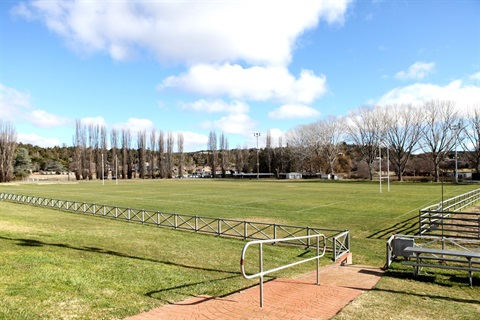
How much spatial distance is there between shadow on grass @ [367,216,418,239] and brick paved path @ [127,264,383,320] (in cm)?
1028

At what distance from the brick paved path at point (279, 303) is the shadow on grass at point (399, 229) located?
1028 cm

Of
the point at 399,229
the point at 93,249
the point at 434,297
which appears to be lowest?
the point at 399,229

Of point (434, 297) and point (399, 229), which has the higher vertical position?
point (434, 297)

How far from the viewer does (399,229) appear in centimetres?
2048

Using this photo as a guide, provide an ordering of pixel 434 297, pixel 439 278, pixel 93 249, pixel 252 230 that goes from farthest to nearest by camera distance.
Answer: pixel 252 230
pixel 93 249
pixel 439 278
pixel 434 297

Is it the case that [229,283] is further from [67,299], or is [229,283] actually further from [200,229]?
[200,229]

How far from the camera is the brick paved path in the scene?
6062 millimetres

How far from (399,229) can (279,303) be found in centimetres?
1612

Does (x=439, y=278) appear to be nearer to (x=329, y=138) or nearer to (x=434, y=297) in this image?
(x=434, y=297)

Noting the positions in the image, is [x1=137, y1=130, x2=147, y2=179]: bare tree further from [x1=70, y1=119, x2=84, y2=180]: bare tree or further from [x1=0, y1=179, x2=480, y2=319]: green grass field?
[x1=0, y1=179, x2=480, y2=319]: green grass field

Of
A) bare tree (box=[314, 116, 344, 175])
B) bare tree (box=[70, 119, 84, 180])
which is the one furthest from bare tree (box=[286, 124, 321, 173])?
bare tree (box=[70, 119, 84, 180])

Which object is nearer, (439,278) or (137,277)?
(137,277)

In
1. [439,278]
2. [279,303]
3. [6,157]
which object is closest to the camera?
[279,303]

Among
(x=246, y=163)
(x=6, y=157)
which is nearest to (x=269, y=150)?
(x=246, y=163)
